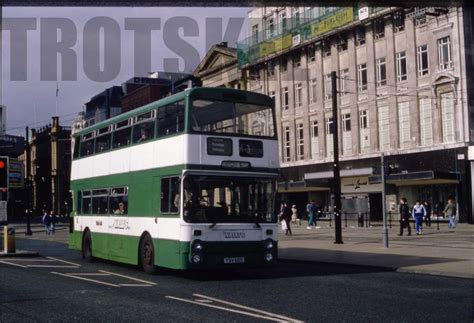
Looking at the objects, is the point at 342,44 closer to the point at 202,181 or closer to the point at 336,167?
the point at 336,167

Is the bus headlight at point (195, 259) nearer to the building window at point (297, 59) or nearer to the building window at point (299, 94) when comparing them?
the building window at point (299, 94)

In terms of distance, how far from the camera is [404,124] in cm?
4431

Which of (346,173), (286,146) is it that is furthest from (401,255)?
(286,146)

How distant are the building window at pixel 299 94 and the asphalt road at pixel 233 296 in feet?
126

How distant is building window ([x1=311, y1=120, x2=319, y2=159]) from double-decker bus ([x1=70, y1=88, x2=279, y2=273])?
37.3m

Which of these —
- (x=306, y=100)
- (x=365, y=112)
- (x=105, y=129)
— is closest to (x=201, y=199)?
(x=105, y=129)

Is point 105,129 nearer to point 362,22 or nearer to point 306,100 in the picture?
point 362,22

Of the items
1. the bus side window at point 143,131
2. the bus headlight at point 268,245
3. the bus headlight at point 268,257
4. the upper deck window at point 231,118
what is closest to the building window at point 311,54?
the bus side window at point 143,131

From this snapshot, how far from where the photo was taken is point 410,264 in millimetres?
16844

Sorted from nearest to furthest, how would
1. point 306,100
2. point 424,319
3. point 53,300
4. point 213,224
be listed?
point 424,319 → point 53,300 → point 213,224 → point 306,100

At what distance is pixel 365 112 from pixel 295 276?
3407cm

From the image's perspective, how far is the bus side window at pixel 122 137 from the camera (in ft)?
55.0

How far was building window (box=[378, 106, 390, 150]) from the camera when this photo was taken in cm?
4562

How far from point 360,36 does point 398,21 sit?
420 centimetres
